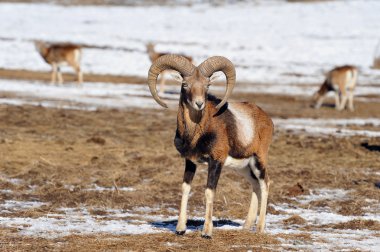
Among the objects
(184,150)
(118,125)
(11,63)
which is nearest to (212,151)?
(184,150)

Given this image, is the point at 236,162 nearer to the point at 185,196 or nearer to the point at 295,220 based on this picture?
the point at 185,196

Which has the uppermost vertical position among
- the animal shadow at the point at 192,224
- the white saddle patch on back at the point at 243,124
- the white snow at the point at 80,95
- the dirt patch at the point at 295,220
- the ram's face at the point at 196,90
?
the ram's face at the point at 196,90

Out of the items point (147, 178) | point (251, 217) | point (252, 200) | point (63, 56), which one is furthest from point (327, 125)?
point (63, 56)

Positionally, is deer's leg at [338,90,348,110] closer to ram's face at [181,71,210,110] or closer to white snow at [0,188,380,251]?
white snow at [0,188,380,251]

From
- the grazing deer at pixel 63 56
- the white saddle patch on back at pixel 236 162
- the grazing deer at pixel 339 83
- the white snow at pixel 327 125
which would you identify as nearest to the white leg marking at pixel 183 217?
the white saddle patch on back at pixel 236 162

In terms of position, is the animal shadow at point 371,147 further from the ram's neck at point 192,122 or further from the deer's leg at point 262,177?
the ram's neck at point 192,122

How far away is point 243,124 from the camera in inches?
393

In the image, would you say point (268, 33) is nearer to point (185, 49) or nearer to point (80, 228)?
point (185, 49)

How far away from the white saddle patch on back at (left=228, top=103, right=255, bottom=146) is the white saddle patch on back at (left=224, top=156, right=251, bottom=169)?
0.71ft

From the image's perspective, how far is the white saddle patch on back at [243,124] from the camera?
32.4ft

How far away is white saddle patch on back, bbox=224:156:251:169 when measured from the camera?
31.8 ft

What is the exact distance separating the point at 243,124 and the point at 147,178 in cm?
386

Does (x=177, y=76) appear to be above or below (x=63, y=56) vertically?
above

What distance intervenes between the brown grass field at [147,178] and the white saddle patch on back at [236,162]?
0.80 metres
